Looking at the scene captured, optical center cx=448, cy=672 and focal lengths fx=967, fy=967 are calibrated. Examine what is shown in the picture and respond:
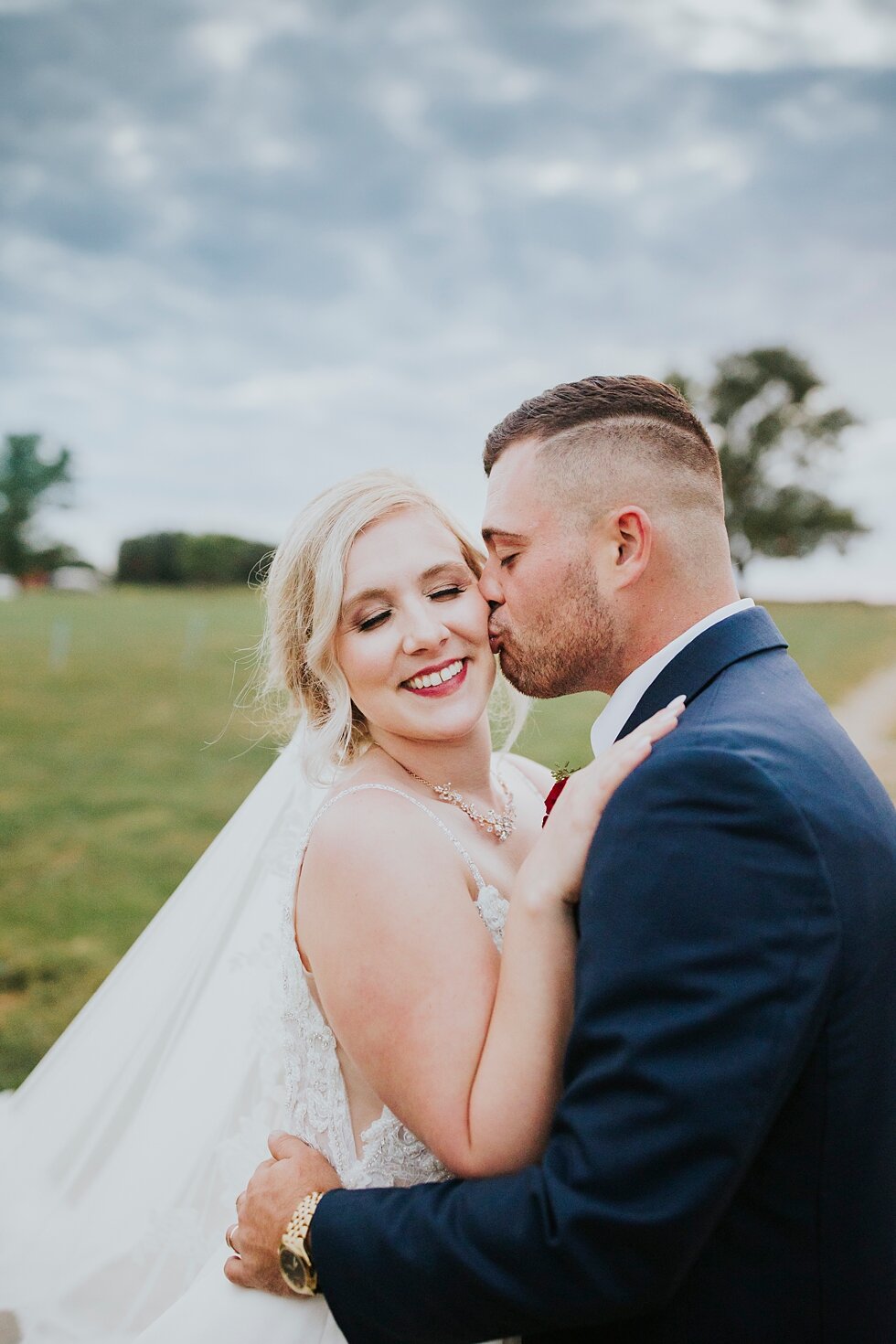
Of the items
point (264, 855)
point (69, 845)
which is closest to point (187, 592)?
point (69, 845)

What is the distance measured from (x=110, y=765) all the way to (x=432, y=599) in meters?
13.2

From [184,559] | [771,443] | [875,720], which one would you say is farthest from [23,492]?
[875,720]

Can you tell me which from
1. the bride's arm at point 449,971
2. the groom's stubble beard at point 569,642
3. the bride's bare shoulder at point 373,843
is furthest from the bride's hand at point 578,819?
the groom's stubble beard at point 569,642

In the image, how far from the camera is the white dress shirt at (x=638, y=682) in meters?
2.29

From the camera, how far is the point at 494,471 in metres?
2.77

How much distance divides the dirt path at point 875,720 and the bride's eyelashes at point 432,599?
8.08 metres

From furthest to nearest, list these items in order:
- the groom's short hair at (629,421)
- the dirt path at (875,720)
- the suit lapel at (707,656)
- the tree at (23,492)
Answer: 1. the tree at (23,492)
2. the dirt path at (875,720)
3. the groom's short hair at (629,421)
4. the suit lapel at (707,656)

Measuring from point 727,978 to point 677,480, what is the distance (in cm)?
136

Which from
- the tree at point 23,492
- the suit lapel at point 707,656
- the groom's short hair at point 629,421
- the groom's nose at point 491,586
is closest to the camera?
the suit lapel at point 707,656

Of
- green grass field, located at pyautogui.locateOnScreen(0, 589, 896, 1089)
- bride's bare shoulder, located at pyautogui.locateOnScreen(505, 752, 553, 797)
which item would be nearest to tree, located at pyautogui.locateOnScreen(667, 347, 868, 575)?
green grass field, located at pyautogui.locateOnScreen(0, 589, 896, 1089)

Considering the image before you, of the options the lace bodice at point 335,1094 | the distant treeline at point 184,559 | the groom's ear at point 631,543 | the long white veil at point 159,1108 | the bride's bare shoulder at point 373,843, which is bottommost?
the distant treeline at point 184,559

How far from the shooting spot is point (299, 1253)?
2146mm

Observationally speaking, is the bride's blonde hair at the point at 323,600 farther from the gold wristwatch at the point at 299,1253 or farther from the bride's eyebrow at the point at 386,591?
the gold wristwatch at the point at 299,1253

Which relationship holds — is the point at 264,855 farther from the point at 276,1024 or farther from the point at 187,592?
the point at 187,592
